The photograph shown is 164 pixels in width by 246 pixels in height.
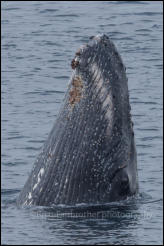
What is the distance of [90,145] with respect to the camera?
2017 centimetres

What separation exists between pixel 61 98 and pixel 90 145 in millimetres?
12601

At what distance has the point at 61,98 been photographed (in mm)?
32719

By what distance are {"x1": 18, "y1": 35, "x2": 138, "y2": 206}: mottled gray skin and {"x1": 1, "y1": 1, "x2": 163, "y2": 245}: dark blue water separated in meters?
0.35

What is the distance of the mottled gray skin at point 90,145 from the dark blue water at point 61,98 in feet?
1.14

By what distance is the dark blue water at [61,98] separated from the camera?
20.2 meters

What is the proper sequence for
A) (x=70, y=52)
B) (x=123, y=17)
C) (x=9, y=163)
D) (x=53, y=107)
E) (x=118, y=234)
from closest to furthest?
(x=118, y=234) → (x=9, y=163) → (x=53, y=107) → (x=70, y=52) → (x=123, y=17)

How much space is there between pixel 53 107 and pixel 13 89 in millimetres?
2742

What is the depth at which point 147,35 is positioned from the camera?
4188 cm

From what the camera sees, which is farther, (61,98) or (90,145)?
(61,98)

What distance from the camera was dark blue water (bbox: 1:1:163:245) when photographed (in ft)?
66.2

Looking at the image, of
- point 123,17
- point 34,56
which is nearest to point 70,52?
point 34,56

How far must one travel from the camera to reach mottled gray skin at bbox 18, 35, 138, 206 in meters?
20.2

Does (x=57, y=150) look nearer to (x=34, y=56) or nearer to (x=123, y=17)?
(x=34, y=56)

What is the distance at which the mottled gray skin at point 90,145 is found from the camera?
794 inches
